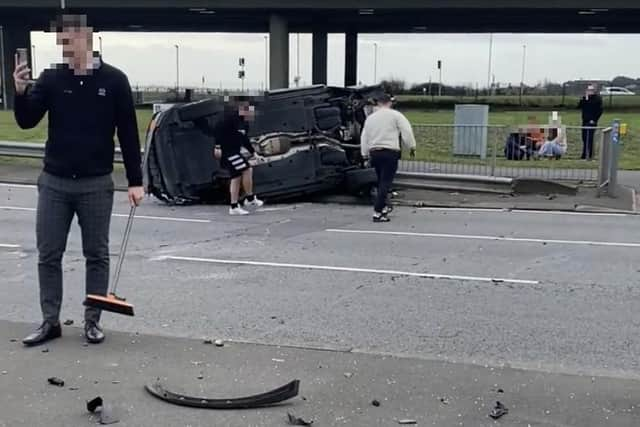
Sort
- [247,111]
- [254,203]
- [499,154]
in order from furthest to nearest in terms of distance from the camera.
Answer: [499,154] < [254,203] < [247,111]

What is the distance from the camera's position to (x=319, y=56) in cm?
5134

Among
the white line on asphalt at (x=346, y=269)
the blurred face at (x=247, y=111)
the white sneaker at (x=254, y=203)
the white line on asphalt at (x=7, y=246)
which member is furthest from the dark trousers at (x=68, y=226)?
the white sneaker at (x=254, y=203)

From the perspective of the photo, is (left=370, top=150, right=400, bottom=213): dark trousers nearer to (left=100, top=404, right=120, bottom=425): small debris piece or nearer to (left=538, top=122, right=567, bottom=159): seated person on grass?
(left=538, top=122, right=567, bottom=159): seated person on grass

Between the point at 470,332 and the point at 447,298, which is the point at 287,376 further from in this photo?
the point at 447,298

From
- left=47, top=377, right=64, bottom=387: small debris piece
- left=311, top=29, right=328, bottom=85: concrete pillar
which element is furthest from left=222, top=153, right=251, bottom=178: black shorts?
left=311, top=29, right=328, bottom=85: concrete pillar

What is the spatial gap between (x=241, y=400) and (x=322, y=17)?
142ft

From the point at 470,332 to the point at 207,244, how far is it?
4.65 meters

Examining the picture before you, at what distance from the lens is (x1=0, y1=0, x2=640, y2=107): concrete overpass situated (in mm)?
39125

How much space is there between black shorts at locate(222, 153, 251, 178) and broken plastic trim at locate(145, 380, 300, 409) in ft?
26.6

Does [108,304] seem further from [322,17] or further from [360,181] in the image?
[322,17]

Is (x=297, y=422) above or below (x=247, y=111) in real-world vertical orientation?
below

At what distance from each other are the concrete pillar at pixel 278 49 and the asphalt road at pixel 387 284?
32580mm

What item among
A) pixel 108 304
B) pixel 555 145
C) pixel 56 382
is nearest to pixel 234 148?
pixel 108 304

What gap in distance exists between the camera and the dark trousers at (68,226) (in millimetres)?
5309
